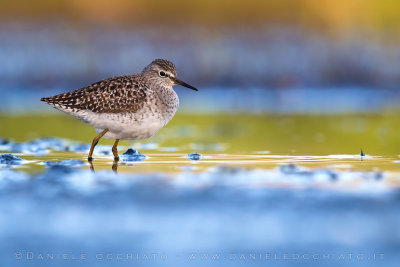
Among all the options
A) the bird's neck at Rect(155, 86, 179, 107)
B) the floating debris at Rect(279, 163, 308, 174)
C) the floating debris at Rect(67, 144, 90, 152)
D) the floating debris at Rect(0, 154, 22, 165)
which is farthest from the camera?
the floating debris at Rect(67, 144, 90, 152)

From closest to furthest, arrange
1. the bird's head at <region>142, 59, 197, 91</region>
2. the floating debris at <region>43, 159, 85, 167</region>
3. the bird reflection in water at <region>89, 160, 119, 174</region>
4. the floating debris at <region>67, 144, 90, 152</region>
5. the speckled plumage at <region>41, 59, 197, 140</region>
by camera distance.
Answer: the bird reflection in water at <region>89, 160, 119, 174</region> < the floating debris at <region>43, 159, 85, 167</region> < the speckled plumage at <region>41, 59, 197, 140</region> < the bird's head at <region>142, 59, 197, 91</region> < the floating debris at <region>67, 144, 90, 152</region>

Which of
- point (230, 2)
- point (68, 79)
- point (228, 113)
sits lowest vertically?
point (228, 113)

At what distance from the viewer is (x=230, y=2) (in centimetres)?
2428

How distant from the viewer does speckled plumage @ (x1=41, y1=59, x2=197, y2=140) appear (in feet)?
32.3

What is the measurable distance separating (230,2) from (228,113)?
27.4 ft

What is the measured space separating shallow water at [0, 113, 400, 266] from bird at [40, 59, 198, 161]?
445mm

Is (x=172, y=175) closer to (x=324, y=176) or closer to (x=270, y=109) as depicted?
(x=324, y=176)

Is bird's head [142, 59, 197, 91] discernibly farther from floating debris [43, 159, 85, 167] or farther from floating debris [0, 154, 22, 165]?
floating debris [0, 154, 22, 165]

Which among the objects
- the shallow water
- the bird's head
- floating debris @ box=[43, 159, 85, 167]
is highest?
the bird's head

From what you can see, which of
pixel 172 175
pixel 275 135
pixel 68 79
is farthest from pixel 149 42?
pixel 172 175

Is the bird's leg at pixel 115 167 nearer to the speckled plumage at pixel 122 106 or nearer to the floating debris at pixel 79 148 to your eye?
the speckled plumage at pixel 122 106

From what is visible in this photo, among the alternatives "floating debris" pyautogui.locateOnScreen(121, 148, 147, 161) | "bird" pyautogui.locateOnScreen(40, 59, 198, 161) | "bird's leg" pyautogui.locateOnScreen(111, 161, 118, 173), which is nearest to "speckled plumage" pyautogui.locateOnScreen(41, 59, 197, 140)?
"bird" pyautogui.locateOnScreen(40, 59, 198, 161)

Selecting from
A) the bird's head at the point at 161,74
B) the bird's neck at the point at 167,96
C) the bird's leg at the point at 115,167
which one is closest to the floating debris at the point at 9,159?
the bird's leg at the point at 115,167

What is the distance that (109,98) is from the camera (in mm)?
10000
